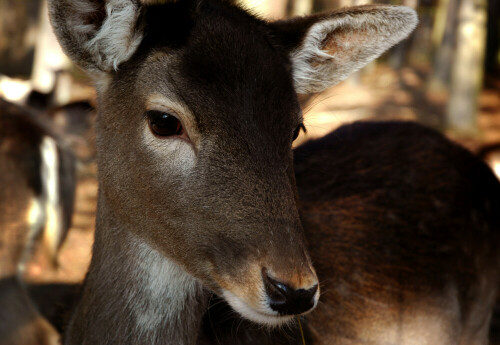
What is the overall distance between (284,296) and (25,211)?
3940 millimetres

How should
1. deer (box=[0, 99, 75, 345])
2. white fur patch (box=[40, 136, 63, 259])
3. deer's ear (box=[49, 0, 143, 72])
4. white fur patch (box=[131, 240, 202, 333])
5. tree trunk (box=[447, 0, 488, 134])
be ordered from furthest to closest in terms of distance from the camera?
1. tree trunk (box=[447, 0, 488, 134])
2. white fur patch (box=[40, 136, 63, 259])
3. deer (box=[0, 99, 75, 345])
4. white fur patch (box=[131, 240, 202, 333])
5. deer's ear (box=[49, 0, 143, 72])

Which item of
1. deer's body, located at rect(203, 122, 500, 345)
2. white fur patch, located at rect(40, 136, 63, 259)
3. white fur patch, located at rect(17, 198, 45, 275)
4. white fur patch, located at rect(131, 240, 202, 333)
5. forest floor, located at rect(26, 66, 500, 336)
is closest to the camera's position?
white fur patch, located at rect(131, 240, 202, 333)

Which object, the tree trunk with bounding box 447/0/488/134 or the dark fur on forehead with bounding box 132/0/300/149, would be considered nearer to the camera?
the dark fur on forehead with bounding box 132/0/300/149

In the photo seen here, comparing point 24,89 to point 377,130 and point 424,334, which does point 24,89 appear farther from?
point 424,334

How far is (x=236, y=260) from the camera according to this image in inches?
103

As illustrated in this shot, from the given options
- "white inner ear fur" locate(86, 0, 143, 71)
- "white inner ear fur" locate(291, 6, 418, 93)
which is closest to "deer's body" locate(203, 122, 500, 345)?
"white inner ear fur" locate(291, 6, 418, 93)

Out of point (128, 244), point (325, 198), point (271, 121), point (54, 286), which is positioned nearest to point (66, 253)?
point (54, 286)

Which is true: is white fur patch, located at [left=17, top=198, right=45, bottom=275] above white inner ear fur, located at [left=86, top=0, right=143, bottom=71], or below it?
below

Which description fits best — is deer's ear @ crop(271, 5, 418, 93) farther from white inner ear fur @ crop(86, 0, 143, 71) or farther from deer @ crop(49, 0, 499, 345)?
white inner ear fur @ crop(86, 0, 143, 71)

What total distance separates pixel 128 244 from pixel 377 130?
255 centimetres

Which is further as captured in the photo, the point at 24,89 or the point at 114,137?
the point at 24,89

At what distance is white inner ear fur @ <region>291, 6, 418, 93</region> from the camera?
11.0 ft

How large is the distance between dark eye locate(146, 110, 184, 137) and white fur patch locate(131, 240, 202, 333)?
0.61 m

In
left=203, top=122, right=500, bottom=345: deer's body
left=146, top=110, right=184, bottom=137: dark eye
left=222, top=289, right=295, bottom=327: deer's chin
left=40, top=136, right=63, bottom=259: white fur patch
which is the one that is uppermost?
left=146, top=110, right=184, bottom=137: dark eye
